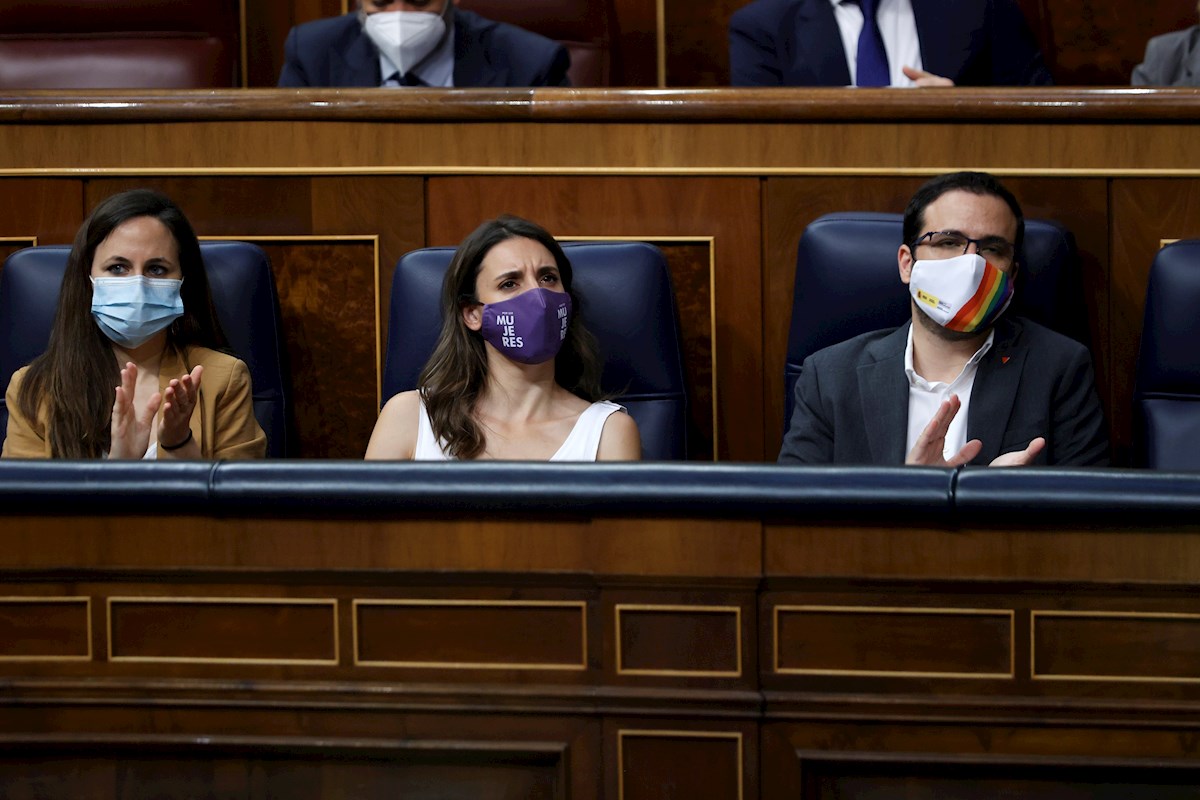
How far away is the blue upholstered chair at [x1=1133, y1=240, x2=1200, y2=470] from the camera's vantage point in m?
1.42

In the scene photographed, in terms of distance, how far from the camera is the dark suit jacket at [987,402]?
4.57ft

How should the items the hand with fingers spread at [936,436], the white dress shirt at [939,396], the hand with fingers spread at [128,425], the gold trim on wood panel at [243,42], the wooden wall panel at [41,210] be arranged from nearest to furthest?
the hand with fingers spread at [936,436]
the hand with fingers spread at [128,425]
the white dress shirt at [939,396]
the wooden wall panel at [41,210]
the gold trim on wood panel at [243,42]

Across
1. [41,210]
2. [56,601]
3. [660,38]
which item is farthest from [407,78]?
[56,601]

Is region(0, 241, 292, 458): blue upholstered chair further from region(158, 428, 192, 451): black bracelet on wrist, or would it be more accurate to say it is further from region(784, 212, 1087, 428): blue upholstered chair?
region(784, 212, 1087, 428): blue upholstered chair

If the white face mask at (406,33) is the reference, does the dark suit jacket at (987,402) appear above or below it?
below

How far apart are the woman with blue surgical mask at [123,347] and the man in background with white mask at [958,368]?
0.60m

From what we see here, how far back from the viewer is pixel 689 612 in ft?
2.97

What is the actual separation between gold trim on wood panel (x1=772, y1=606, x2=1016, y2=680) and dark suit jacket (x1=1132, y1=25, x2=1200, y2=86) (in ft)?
4.32

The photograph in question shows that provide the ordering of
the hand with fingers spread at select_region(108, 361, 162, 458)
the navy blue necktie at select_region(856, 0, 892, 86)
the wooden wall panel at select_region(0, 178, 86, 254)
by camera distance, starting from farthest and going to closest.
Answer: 1. the navy blue necktie at select_region(856, 0, 892, 86)
2. the wooden wall panel at select_region(0, 178, 86, 254)
3. the hand with fingers spread at select_region(108, 361, 162, 458)

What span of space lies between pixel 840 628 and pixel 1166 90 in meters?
0.93

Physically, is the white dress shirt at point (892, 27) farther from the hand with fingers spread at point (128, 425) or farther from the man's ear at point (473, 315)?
the hand with fingers spread at point (128, 425)

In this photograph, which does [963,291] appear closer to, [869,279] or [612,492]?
[869,279]

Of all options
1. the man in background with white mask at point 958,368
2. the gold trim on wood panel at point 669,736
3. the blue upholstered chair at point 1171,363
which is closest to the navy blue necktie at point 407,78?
the man in background with white mask at point 958,368

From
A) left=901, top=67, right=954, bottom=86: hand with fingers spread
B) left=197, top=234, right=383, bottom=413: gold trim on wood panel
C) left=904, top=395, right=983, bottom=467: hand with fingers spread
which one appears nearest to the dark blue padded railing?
left=904, top=395, right=983, bottom=467: hand with fingers spread
